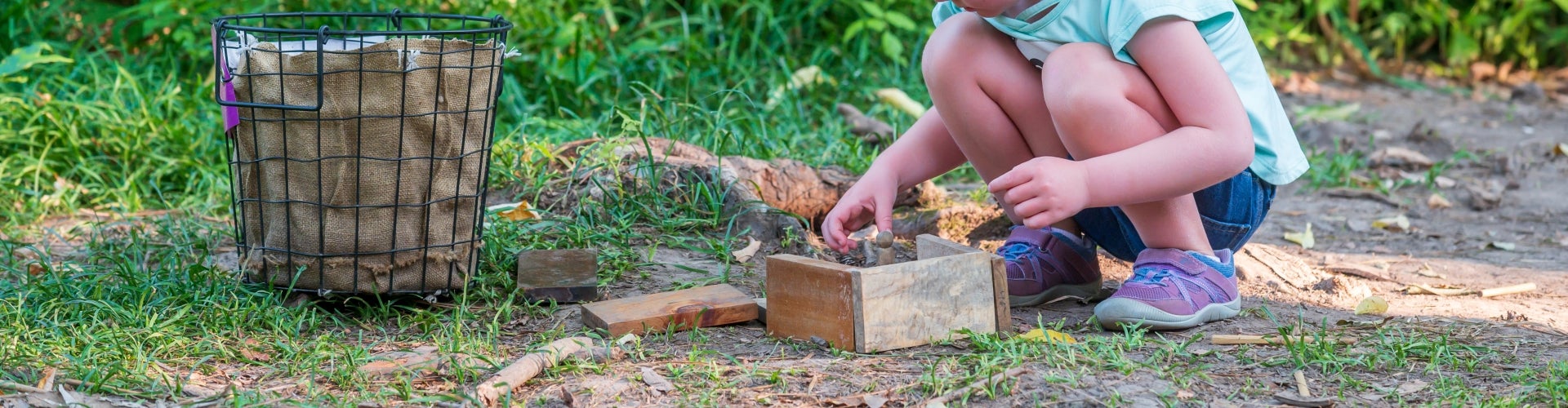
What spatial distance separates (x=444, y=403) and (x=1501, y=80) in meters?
6.19

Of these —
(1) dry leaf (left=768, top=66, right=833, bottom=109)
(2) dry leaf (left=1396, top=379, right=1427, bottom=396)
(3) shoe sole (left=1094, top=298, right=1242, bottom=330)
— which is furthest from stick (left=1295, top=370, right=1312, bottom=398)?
(1) dry leaf (left=768, top=66, right=833, bottom=109)

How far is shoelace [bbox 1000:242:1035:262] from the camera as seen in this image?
7.82 ft

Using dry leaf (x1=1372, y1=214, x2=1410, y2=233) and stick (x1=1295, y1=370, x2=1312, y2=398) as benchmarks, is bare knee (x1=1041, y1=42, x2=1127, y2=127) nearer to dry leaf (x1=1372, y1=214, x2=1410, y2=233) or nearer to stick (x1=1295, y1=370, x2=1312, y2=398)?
stick (x1=1295, y1=370, x2=1312, y2=398)

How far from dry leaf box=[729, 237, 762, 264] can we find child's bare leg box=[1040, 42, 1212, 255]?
0.85 meters

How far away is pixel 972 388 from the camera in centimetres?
171

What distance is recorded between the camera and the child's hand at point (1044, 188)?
1829 mm

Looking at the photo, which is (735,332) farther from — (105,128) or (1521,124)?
(1521,124)

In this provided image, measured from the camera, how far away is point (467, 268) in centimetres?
230

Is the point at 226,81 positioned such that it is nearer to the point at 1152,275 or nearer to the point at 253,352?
the point at 253,352

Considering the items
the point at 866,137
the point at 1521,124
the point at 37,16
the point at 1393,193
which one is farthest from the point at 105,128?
the point at 1521,124

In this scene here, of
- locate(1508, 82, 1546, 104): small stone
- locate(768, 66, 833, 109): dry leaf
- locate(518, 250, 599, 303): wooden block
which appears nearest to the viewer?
→ locate(518, 250, 599, 303): wooden block

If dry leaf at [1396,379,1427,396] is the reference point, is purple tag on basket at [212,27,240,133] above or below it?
above

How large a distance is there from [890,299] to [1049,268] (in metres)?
0.56

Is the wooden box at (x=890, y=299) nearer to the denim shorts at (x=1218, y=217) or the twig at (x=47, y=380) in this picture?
the denim shorts at (x=1218, y=217)
